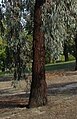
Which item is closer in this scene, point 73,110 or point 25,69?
point 73,110

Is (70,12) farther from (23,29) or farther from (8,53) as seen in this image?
(8,53)

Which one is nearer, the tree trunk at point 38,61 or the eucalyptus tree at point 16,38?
the tree trunk at point 38,61

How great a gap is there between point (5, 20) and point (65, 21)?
2159 mm

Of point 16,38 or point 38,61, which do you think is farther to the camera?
point 16,38

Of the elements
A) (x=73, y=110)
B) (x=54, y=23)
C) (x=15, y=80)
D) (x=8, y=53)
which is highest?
(x=54, y=23)

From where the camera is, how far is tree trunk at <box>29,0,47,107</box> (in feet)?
45.3

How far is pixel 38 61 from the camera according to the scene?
13789mm

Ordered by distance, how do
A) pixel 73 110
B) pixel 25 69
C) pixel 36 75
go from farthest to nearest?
pixel 25 69 < pixel 36 75 < pixel 73 110

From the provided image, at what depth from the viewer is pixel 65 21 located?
14.2 metres

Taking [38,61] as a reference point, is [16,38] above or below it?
above

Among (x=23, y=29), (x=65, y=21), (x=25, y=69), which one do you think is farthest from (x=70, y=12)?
(x=25, y=69)

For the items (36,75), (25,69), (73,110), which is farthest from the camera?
(25,69)

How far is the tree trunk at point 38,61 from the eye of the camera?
45.3 feet

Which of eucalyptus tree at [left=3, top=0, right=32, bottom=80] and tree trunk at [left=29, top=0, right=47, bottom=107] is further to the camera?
eucalyptus tree at [left=3, top=0, right=32, bottom=80]
